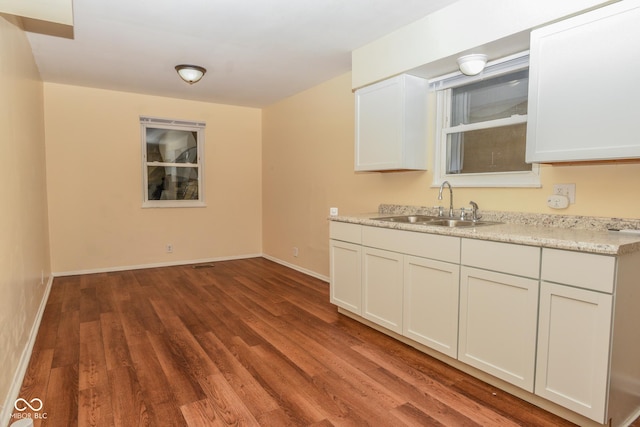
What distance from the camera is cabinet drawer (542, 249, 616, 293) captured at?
5.30ft

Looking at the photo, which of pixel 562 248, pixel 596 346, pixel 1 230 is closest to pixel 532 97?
pixel 562 248

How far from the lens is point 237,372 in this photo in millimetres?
2311

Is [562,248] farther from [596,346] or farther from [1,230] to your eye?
[1,230]

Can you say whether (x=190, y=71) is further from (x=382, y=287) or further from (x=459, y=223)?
(x=459, y=223)

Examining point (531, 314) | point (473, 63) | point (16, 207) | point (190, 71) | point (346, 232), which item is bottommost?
point (531, 314)

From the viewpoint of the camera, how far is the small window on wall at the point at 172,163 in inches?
206

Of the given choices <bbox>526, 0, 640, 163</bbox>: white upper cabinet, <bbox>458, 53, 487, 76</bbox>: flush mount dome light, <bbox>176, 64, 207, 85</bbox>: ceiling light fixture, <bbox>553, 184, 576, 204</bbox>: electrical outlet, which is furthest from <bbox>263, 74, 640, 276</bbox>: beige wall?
<bbox>176, 64, 207, 85</bbox>: ceiling light fixture

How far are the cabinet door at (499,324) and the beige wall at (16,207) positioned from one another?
2454mm

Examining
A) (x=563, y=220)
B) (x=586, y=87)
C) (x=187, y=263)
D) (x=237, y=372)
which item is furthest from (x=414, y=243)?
(x=187, y=263)

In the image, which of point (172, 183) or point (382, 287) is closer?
point (382, 287)

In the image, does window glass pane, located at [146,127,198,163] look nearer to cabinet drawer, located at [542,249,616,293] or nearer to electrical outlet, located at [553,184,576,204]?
electrical outlet, located at [553,184,576,204]

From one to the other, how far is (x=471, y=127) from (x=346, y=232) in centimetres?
131

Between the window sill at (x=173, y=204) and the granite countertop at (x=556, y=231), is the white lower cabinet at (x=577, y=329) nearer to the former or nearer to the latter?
the granite countertop at (x=556, y=231)

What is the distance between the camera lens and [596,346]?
1.67m
